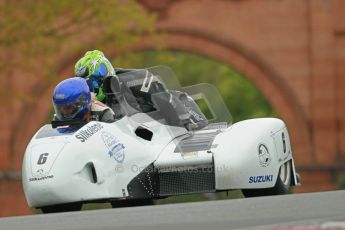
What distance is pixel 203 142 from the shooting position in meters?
15.5

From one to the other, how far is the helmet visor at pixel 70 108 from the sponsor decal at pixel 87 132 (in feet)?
0.96

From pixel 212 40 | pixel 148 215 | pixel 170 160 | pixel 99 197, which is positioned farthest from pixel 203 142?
pixel 212 40

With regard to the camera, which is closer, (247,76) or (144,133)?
(144,133)

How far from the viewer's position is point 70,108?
14953 millimetres

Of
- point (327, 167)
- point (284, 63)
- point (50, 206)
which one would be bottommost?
point (327, 167)

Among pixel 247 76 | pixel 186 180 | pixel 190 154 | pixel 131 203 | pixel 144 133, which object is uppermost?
pixel 144 133

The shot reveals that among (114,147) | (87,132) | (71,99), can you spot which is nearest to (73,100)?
(71,99)

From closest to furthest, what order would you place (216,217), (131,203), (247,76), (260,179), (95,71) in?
1. (216,217)
2. (260,179)
3. (131,203)
4. (95,71)
5. (247,76)

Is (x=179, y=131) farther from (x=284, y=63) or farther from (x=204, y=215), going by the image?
(x=284, y=63)

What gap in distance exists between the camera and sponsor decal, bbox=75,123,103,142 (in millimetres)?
14547

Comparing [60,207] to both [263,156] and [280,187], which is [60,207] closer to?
[263,156]

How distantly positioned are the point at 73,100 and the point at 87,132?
0.42 metres

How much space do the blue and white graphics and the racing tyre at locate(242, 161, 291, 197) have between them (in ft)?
4.86

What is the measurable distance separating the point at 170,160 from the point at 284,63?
2593 centimetres
